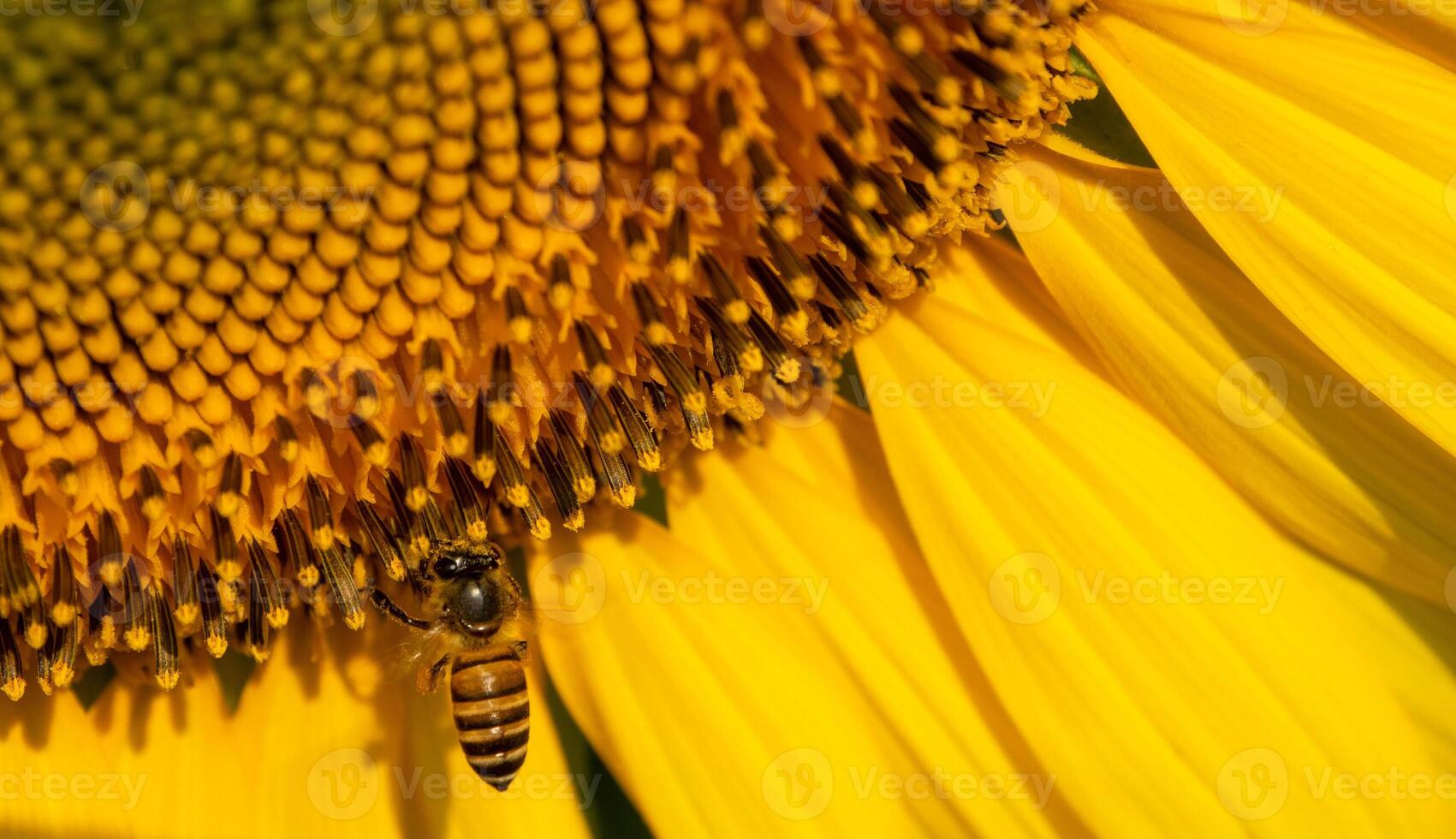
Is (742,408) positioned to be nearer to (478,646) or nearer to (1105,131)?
(478,646)

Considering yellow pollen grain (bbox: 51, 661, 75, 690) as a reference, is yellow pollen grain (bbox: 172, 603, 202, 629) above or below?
above

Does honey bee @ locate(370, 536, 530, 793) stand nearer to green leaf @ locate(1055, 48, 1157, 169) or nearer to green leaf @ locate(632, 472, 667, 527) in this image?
green leaf @ locate(632, 472, 667, 527)

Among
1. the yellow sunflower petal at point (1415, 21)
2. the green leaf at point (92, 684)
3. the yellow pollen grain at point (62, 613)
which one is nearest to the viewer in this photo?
the yellow sunflower petal at point (1415, 21)

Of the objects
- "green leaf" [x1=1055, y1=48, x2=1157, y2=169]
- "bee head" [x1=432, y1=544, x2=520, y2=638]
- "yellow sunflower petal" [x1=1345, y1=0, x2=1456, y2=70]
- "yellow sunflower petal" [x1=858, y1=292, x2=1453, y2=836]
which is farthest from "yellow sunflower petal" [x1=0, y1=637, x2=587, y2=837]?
A: "yellow sunflower petal" [x1=1345, y1=0, x2=1456, y2=70]

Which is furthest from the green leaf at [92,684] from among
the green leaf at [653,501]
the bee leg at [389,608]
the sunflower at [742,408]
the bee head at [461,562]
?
the green leaf at [653,501]

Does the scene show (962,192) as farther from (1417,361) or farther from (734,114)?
(1417,361)

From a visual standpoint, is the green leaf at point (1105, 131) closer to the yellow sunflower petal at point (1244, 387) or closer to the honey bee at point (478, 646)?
the yellow sunflower petal at point (1244, 387)

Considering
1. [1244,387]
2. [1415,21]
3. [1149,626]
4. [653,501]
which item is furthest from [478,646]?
[1415,21]
